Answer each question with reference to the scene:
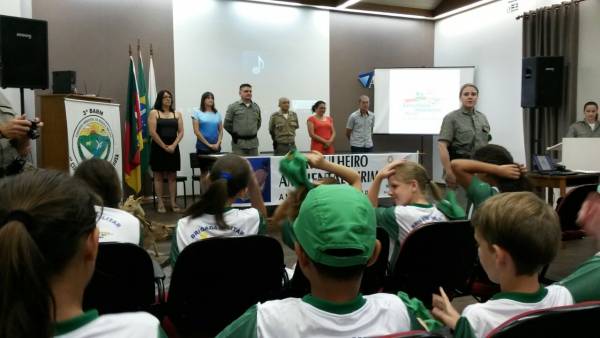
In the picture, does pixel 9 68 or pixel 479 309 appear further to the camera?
pixel 9 68

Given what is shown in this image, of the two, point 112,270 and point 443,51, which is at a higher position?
point 443,51

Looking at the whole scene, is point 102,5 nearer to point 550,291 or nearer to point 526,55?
point 526,55

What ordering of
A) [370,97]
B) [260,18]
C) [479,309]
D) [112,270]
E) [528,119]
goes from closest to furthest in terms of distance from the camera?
1. [479,309]
2. [112,270]
3. [528,119]
4. [260,18]
5. [370,97]

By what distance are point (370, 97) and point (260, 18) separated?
2476 millimetres

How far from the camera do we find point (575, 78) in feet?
22.4

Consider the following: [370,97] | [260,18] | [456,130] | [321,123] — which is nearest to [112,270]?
[456,130]

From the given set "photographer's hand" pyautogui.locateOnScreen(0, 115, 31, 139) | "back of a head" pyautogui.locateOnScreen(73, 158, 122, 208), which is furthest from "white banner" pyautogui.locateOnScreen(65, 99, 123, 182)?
"back of a head" pyautogui.locateOnScreen(73, 158, 122, 208)

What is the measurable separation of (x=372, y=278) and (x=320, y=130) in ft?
18.8

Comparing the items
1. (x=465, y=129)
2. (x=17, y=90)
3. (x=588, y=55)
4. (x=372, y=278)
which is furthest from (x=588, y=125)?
(x=17, y=90)

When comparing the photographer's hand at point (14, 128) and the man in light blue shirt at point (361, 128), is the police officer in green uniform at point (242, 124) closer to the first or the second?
the man in light blue shirt at point (361, 128)

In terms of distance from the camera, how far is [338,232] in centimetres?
96

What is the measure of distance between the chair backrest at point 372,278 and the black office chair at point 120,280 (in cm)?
51

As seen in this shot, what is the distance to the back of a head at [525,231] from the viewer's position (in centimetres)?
117

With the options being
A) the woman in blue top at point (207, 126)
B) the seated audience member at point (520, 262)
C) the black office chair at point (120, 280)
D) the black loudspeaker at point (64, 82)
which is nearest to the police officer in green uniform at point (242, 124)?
the woman in blue top at point (207, 126)
